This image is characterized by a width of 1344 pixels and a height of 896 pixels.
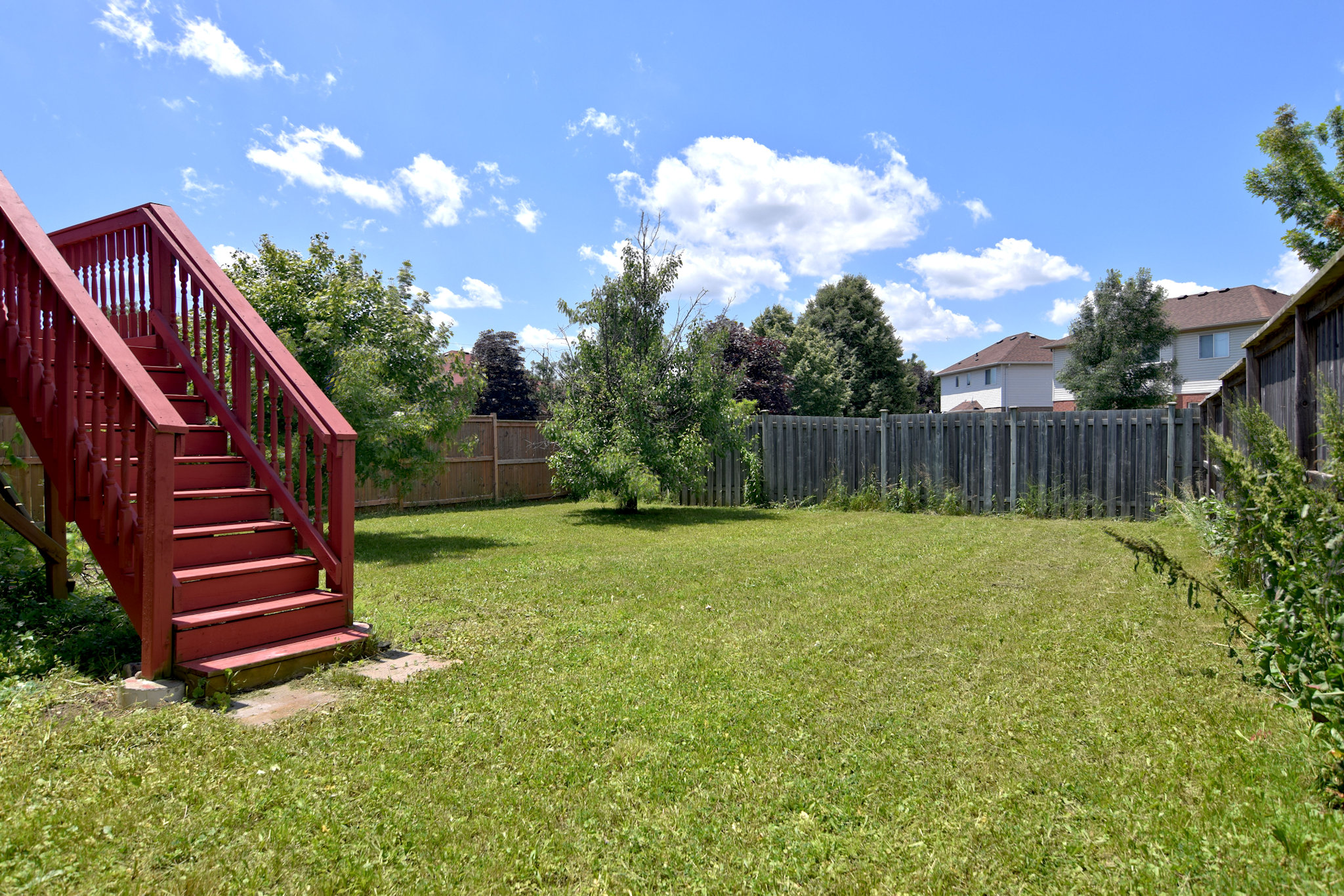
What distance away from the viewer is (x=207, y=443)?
15.6 feet

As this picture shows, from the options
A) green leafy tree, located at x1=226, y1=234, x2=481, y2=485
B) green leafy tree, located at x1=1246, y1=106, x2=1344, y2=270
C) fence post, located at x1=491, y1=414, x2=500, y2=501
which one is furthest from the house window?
green leafy tree, located at x1=226, y1=234, x2=481, y2=485

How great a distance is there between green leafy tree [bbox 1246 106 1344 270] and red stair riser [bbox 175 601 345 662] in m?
18.9

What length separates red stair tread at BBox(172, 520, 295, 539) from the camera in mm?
3936

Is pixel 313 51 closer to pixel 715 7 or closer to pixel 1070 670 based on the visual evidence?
pixel 715 7

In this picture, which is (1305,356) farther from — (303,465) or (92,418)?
(92,418)

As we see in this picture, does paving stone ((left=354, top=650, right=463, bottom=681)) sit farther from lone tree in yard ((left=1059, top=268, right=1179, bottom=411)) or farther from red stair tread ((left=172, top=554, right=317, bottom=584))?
lone tree in yard ((left=1059, top=268, right=1179, bottom=411))

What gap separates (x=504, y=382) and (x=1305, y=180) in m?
28.3

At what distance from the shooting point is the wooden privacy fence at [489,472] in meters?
13.7

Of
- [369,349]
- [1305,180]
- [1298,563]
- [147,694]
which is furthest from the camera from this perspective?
[1305,180]

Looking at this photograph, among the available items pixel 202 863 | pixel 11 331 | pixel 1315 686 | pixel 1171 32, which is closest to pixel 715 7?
pixel 1171 32

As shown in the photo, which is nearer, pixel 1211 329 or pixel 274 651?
pixel 274 651

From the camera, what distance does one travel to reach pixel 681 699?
3.30 metres

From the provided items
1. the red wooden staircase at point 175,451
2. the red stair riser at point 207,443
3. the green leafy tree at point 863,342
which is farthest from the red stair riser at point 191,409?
the green leafy tree at point 863,342

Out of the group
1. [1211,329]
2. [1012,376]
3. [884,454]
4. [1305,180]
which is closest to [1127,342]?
[1211,329]
